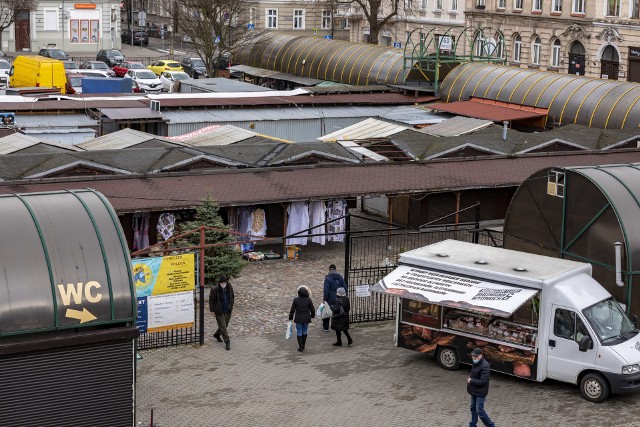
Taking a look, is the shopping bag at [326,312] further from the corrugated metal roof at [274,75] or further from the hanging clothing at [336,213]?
the corrugated metal roof at [274,75]

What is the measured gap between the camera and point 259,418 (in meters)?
18.7

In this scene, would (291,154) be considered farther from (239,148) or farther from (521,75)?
(521,75)

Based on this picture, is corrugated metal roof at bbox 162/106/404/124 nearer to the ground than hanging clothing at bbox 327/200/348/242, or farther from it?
farther from it

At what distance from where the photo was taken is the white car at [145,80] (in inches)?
2475

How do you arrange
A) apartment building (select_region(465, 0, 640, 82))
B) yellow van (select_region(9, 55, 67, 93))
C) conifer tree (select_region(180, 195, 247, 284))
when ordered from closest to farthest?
conifer tree (select_region(180, 195, 247, 284))
yellow van (select_region(9, 55, 67, 93))
apartment building (select_region(465, 0, 640, 82))

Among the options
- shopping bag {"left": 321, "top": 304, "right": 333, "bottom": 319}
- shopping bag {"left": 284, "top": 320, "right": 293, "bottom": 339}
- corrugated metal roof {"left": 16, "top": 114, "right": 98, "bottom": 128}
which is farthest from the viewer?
corrugated metal roof {"left": 16, "top": 114, "right": 98, "bottom": 128}

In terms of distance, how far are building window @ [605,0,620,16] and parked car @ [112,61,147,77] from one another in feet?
91.8

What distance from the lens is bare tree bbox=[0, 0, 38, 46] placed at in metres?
82.8

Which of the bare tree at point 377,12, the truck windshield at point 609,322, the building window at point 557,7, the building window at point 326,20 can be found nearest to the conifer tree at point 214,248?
the truck windshield at point 609,322

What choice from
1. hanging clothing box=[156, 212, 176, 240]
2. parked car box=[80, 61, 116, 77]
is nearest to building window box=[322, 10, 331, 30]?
parked car box=[80, 61, 116, 77]

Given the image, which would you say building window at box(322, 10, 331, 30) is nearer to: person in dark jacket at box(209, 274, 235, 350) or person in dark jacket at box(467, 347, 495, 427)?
person in dark jacket at box(209, 274, 235, 350)

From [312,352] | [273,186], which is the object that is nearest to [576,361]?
[312,352]

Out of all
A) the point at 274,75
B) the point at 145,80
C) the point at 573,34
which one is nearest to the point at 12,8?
the point at 145,80

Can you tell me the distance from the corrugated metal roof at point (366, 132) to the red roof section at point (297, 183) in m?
4.19
